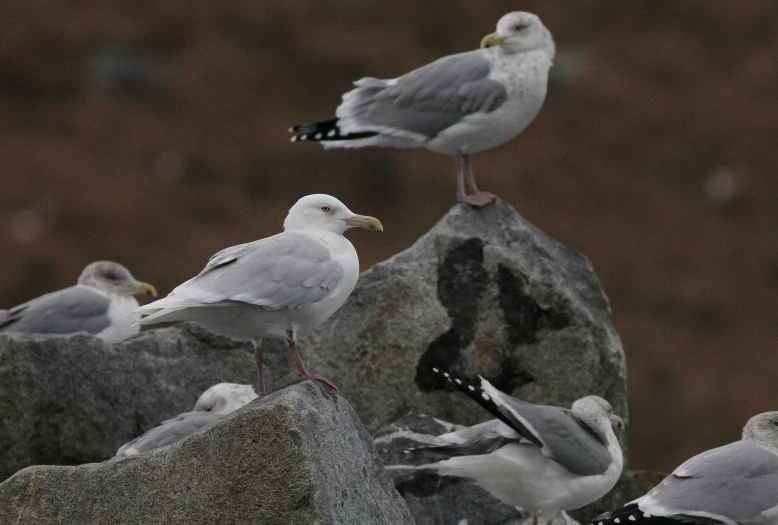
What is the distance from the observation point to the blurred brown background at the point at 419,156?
17.1 metres

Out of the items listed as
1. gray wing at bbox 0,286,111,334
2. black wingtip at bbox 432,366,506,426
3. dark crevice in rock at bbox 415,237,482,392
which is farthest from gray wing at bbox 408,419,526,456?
gray wing at bbox 0,286,111,334

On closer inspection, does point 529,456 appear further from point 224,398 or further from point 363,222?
point 224,398

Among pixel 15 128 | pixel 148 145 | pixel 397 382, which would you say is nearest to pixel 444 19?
pixel 148 145

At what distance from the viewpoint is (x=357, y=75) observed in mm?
18812

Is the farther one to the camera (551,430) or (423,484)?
(423,484)

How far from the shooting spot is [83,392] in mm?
7301

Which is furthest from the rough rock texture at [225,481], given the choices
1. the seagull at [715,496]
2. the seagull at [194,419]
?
the seagull at [715,496]

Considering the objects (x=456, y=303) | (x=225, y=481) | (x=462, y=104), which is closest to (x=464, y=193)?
(x=462, y=104)

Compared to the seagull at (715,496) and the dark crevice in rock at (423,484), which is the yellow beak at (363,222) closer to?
the dark crevice in rock at (423,484)

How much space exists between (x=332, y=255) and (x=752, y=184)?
45.1ft

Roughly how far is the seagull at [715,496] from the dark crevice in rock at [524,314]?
5.34ft

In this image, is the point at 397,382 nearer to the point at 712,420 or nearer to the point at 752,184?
the point at 712,420

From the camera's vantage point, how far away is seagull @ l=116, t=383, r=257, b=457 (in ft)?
20.8

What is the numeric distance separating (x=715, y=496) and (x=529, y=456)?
2.57ft
